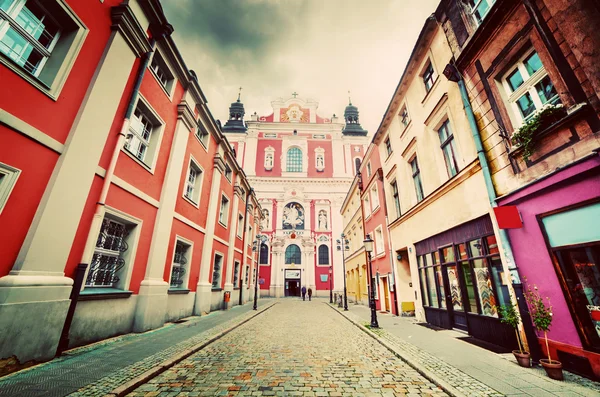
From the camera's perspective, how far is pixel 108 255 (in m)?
7.02

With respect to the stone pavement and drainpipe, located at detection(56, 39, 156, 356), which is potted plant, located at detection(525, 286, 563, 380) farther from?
drainpipe, located at detection(56, 39, 156, 356)

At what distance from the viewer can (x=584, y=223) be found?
4160mm

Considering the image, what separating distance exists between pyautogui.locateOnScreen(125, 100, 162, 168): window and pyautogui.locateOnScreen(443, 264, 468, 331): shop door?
1126cm

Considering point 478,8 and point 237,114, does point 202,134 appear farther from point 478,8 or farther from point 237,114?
point 237,114

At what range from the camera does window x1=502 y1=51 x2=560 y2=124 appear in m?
4.98

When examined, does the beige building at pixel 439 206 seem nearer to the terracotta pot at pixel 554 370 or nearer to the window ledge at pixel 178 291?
the terracotta pot at pixel 554 370

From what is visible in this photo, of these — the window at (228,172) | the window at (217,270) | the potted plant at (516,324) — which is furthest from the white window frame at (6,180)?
the window at (228,172)

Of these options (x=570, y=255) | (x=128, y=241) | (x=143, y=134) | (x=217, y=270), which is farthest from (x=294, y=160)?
Answer: (x=570, y=255)

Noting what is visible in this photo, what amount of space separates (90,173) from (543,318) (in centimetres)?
991

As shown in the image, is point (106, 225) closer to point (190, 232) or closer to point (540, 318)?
point (190, 232)

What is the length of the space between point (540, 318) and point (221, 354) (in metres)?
6.50

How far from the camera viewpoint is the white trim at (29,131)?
4.17 meters

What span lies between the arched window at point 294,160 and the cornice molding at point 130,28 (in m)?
34.4

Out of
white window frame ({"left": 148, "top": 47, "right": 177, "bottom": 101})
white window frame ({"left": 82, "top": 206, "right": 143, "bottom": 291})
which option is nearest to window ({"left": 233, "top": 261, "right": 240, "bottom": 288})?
white window frame ({"left": 82, "top": 206, "right": 143, "bottom": 291})
